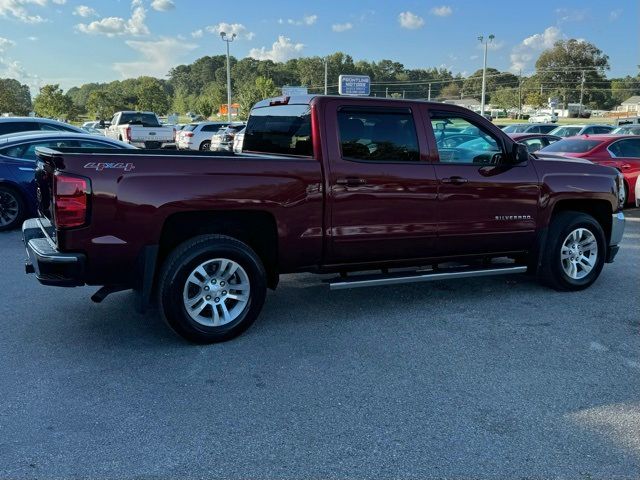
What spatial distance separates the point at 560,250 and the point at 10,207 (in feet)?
27.4

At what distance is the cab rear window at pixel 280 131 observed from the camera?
484cm

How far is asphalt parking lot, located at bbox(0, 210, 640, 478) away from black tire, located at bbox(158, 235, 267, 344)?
0.14 m

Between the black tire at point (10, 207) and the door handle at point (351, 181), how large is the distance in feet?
22.3

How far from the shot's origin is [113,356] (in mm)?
4145

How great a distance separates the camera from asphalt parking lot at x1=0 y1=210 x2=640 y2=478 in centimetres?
287

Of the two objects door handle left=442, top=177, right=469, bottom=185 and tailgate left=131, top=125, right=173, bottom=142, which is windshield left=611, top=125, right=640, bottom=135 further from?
door handle left=442, top=177, right=469, bottom=185

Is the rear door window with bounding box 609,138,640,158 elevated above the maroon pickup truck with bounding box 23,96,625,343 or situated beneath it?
elevated above

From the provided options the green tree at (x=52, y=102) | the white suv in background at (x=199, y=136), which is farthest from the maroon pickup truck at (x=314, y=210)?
the green tree at (x=52, y=102)

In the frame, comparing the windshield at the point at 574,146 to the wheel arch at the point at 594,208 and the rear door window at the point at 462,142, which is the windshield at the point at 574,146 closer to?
the wheel arch at the point at 594,208

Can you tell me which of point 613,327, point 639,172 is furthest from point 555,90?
point 613,327

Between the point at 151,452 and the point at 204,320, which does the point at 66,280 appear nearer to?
the point at 204,320

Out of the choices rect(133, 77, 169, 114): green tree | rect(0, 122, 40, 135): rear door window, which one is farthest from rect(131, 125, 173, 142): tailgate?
rect(133, 77, 169, 114): green tree

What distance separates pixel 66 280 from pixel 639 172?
1110 cm

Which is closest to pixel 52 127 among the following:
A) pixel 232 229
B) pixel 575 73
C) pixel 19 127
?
pixel 19 127
